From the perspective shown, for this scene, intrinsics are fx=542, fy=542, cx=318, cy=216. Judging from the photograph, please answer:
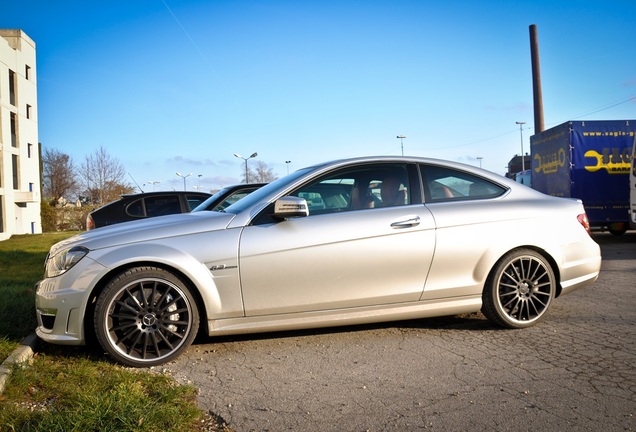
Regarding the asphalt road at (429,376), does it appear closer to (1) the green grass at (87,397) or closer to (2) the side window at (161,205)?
(1) the green grass at (87,397)

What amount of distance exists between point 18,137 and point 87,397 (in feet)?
133

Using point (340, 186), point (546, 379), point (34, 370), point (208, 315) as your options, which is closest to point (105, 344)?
point (34, 370)

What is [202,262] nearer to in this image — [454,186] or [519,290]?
[454,186]

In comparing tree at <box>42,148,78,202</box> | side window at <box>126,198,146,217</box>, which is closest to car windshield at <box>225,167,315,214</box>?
side window at <box>126,198,146,217</box>

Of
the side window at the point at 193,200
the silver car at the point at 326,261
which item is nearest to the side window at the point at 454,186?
the silver car at the point at 326,261

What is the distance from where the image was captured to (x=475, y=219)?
4.87 m

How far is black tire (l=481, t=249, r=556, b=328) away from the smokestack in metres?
31.7

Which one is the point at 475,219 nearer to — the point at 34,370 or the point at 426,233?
the point at 426,233

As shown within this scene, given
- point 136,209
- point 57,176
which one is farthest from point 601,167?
point 57,176

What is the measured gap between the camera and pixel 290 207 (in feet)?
14.3

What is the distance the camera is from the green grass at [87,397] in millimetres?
2889

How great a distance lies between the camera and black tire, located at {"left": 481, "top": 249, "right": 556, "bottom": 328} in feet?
16.0

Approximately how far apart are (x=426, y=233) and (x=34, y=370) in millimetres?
3249

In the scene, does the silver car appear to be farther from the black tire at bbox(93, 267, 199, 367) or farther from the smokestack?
the smokestack
